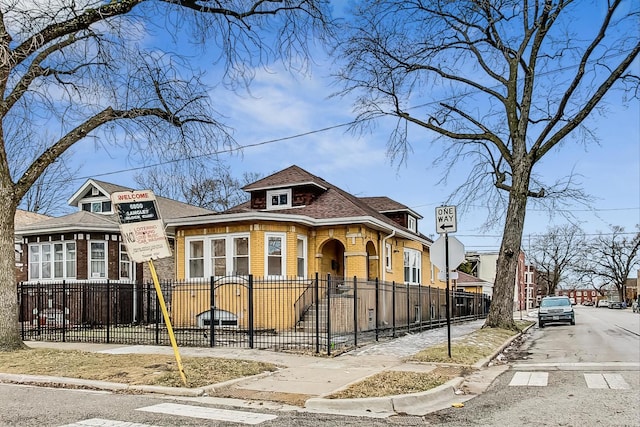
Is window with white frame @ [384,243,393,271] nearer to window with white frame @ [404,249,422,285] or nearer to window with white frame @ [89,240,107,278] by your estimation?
window with white frame @ [404,249,422,285]

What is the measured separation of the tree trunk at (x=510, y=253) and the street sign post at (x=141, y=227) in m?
16.9

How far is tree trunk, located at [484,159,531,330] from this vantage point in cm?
2444

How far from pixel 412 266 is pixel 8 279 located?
20331 mm

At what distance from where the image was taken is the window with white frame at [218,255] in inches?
890

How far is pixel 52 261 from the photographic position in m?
27.6

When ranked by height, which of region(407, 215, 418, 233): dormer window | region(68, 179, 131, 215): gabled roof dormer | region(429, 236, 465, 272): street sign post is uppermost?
region(68, 179, 131, 215): gabled roof dormer

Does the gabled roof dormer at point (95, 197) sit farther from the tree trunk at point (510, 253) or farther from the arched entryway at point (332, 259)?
the tree trunk at point (510, 253)

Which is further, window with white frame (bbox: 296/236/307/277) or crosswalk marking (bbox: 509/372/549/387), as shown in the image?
window with white frame (bbox: 296/236/307/277)

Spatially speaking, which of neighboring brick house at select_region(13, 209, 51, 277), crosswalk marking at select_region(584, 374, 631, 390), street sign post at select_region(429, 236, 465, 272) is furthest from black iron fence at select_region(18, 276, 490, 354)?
neighboring brick house at select_region(13, 209, 51, 277)

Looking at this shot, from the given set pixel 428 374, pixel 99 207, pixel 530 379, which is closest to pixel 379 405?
pixel 428 374

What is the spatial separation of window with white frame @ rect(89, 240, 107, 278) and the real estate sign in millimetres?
18405

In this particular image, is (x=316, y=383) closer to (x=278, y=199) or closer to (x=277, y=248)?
(x=277, y=248)

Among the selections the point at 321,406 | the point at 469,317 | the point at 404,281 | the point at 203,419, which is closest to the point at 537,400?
the point at 321,406

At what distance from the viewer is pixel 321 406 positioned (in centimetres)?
880
